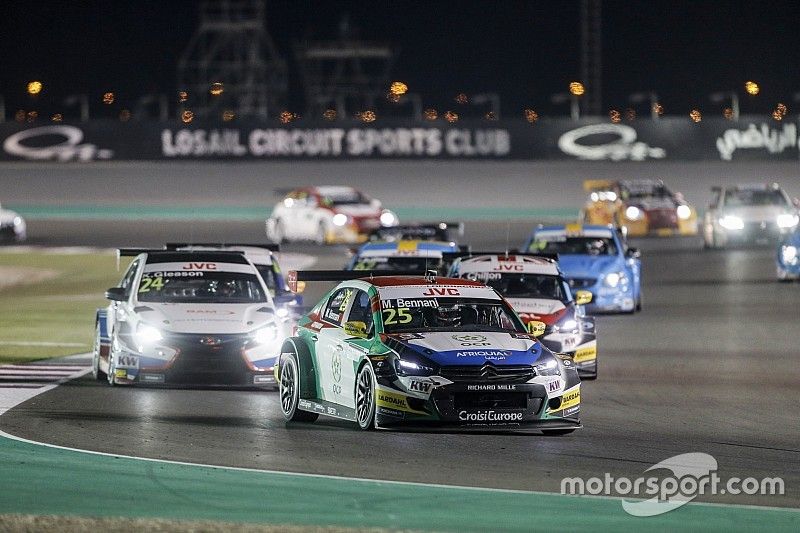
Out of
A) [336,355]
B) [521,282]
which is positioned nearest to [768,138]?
[521,282]

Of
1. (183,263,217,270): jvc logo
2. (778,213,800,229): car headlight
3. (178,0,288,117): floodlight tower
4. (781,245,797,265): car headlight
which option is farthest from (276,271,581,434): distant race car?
(178,0,288,117): floodlight tower

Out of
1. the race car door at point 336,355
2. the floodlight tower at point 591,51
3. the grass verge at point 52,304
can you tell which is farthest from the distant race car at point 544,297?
the floodlight tower at point 591,51

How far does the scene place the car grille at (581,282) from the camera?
77.7 feet

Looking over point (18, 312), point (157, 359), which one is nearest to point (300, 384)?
point (157, 359)

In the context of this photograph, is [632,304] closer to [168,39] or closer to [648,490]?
[648,490]

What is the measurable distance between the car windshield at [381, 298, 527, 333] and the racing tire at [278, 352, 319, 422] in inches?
39.9

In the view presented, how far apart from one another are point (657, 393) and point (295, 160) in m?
38.8

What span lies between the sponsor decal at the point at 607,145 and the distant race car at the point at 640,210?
Result: 35.7 feet

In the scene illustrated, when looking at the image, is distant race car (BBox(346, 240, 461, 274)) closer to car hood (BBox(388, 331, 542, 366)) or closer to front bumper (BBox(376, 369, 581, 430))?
car hood (BBox(388, 331, 542, 366))

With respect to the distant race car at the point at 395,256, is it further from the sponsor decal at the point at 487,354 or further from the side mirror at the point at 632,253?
the sponsor decal at the point at 487,354

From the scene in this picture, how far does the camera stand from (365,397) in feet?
39.8

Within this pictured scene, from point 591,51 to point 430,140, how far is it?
64.0 ft

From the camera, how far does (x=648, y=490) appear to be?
32.0 ft

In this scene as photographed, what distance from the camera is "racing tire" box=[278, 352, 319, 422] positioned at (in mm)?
13031
